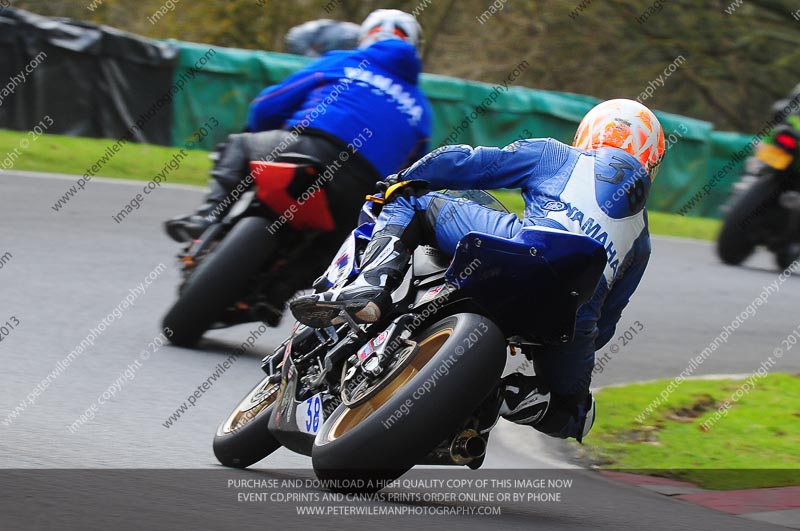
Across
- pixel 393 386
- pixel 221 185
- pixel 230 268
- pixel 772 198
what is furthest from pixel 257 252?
pixel 772 198

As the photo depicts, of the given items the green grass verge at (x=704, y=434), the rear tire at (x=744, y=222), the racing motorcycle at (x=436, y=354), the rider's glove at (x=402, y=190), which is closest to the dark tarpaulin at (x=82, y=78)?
the rear tire at (x=744, y=222)

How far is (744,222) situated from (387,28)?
706 cm

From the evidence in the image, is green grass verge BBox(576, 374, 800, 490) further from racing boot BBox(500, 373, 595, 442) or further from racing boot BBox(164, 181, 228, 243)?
racing boot BBox(164, 181, 228, 243)

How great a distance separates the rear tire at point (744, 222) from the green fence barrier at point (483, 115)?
3.56m

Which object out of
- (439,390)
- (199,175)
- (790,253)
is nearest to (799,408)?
(439,390)

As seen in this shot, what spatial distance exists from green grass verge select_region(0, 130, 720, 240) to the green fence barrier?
0.66m

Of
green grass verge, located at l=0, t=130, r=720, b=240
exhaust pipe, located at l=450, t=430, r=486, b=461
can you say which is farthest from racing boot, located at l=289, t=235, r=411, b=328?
green grass verge, located at l=0, t=130, r=720, b=240

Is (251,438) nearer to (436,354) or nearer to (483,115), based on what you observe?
(436,354)

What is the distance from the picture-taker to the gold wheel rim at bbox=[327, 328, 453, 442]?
4.39 metres

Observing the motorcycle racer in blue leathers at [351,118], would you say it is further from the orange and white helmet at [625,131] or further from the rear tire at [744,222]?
the rear tire at [744,222]

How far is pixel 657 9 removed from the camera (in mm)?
25219

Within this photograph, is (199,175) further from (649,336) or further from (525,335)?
(525,335)

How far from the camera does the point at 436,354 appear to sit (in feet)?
14.0

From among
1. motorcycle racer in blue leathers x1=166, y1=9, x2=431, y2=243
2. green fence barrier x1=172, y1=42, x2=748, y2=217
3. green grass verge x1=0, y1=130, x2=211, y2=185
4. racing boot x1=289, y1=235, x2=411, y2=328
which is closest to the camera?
racing boot x1=289, y1=235, x2=411, y2=328
